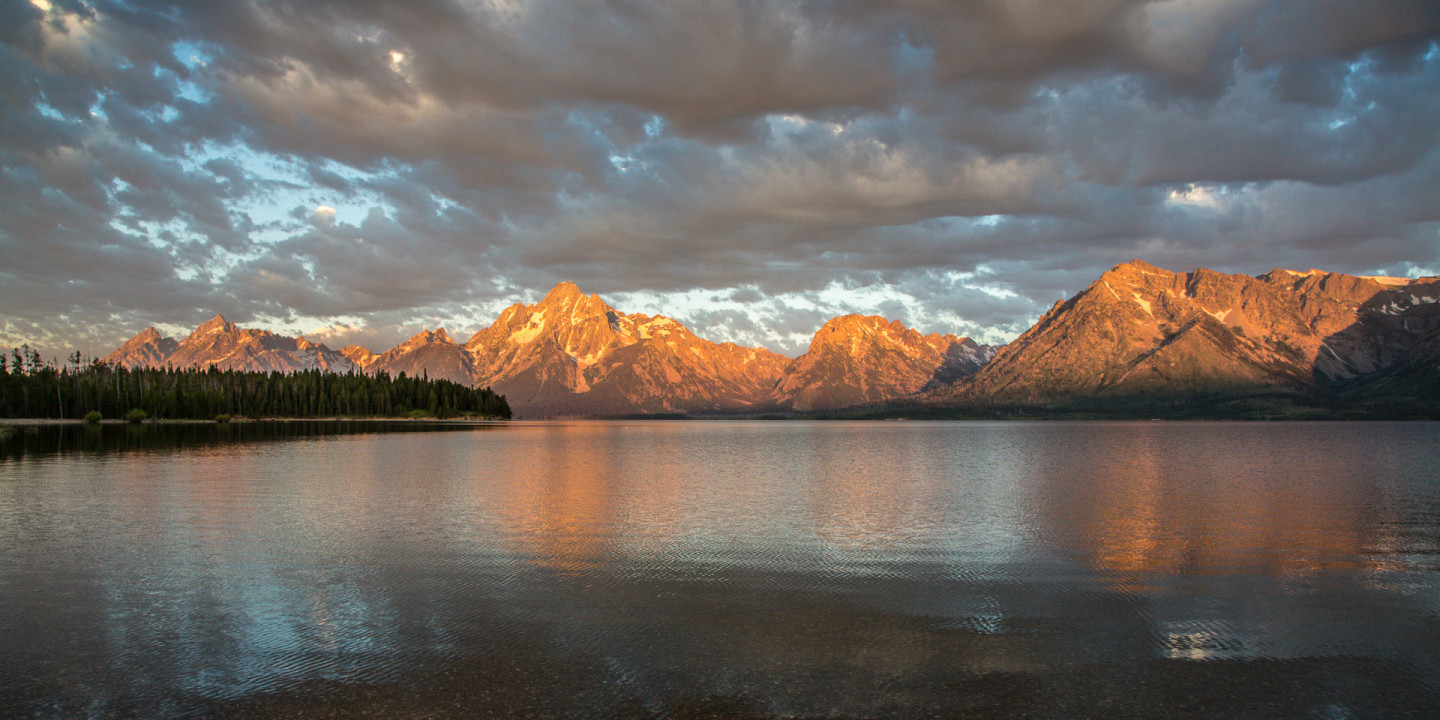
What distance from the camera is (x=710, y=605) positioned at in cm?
2383

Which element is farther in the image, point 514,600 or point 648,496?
point 648,496

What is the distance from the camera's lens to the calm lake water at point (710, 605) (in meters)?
16.5

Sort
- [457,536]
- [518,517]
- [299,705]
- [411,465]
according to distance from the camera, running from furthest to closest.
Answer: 1. [411,465]
2. [518,517]
3. [457,536]
4. [299,705]

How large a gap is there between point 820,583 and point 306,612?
667 inches

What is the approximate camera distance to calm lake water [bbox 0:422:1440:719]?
16.5 metres

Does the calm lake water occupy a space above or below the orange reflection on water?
above

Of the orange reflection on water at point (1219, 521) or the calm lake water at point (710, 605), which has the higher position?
the calm lake water at point (710, 605)

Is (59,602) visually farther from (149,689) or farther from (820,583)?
(820,583)

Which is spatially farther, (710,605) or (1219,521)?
(1219,521)

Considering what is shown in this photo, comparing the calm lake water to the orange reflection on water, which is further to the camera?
the orange reflection on water

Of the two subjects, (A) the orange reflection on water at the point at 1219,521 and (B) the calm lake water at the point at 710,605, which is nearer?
(B) the calm lake water at the point at 710,605

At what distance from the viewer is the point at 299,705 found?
51.6ft

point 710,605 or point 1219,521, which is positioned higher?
point 710,605

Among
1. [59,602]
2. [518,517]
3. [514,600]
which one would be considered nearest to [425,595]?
[514,600]
